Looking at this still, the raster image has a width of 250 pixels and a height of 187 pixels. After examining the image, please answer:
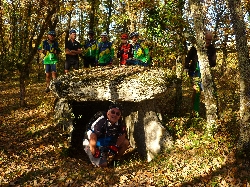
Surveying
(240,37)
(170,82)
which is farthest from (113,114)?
(240,37)

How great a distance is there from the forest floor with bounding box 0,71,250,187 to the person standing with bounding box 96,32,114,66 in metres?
3.46

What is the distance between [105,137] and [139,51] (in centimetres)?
395

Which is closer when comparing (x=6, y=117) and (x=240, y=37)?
(x=240, y=37)

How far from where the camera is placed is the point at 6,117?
10.8 metres

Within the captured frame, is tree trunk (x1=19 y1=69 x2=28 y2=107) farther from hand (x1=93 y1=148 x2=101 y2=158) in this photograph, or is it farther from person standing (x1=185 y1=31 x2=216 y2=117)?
person standing (x1=185 y1=31 x2=216 y2=117)

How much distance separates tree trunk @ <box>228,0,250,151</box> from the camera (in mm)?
6047

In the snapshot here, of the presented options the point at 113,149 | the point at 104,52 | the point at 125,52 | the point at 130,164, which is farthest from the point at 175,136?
the point at 104,52

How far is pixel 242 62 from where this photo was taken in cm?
617

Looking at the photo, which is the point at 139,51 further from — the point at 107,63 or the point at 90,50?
the point at 90,50

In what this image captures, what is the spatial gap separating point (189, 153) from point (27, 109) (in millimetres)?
7435

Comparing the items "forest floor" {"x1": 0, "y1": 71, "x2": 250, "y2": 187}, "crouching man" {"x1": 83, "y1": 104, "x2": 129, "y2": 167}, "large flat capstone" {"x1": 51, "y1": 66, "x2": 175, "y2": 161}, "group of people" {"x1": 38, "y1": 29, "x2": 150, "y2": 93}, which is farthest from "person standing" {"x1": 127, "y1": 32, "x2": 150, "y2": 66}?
"crouching man" {"x1": 83, "y1": 104, "x2": 129, "y2": 167}

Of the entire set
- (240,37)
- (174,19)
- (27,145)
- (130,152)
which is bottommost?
(130,152)

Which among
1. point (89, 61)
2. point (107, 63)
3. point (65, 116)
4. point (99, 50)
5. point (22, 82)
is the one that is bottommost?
point (65, 116)

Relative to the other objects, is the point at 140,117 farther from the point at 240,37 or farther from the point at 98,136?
the point at 240,37
